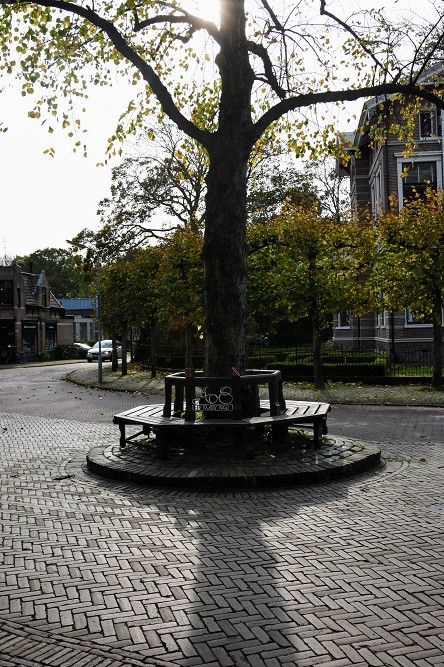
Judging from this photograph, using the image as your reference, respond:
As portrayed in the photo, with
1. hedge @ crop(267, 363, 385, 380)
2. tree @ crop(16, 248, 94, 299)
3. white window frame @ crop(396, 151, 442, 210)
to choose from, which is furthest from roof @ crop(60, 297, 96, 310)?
hedge @ crop(267, 363, 385, 380)

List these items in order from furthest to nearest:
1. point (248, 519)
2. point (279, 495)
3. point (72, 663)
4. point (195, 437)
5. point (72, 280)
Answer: point (72, 280), point (195, 437), point (279, 495), point (248, 519), point (72, 663)

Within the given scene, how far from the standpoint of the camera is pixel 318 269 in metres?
21.2

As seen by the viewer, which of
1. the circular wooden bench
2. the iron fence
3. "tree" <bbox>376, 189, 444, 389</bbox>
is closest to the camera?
the circular wooden bench

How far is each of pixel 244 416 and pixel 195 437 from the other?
0.71m

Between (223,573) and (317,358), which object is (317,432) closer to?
(223,573)

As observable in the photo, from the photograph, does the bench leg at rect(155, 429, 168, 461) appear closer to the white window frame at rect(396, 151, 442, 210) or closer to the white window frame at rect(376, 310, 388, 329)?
the white window frame at rect(376, 310, 388, 329)

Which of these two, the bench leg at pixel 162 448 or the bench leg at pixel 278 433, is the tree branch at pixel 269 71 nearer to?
the bench leg at pixel 278 433

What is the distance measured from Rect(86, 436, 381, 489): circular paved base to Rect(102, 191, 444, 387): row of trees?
38.8 ft

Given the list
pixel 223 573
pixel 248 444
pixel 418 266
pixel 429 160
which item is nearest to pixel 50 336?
pixel 429 160

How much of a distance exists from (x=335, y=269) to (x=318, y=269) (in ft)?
2.33

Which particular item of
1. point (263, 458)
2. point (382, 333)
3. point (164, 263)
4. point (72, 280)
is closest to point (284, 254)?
point (164, 263)

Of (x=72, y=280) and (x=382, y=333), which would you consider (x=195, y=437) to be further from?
(x=72, y=280)

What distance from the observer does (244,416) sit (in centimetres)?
925

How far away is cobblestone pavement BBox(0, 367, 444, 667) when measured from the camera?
363 centimetres
